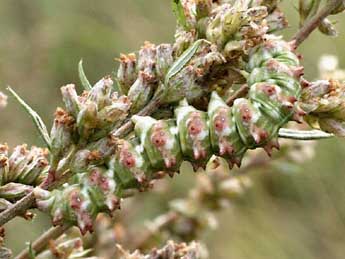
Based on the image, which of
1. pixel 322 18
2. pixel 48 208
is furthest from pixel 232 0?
pixel 48 208

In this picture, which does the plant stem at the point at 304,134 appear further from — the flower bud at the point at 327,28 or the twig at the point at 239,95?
the flower bud at the point at 327,28

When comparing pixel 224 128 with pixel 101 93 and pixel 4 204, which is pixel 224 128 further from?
pixel 4 204

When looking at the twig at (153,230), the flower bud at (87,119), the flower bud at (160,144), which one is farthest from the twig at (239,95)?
the twig at (153,230)

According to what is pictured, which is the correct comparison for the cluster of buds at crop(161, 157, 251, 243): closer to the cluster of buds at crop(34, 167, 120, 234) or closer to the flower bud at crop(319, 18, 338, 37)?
the flower bud at crop(319, 18, 338, 37)

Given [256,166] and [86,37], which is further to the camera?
[86,37]

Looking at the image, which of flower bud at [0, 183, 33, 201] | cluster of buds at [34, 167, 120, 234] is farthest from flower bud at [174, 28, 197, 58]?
flower bud at [0, 183, 33, 201]

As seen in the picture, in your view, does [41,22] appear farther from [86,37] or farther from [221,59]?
[221,59]
